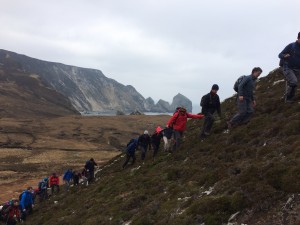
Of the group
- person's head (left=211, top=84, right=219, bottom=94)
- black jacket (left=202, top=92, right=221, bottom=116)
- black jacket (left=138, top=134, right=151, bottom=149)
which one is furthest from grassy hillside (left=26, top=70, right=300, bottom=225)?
black jacket (left=138, top=134, right=151, bottom=149)

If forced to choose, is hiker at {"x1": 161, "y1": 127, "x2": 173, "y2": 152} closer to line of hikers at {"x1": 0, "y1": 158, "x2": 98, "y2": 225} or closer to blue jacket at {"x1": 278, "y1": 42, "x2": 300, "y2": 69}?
blue jacket at {"x1": 278, "y1": 42, "x2": 300, "y2": 69}

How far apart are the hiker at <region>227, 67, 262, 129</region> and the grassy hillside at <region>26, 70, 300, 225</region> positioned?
2.27 ft

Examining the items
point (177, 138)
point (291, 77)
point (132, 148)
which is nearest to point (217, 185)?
point (291, 77)

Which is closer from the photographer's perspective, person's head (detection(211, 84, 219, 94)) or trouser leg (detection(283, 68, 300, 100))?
trouser leg (detection(283, 68, 300, 100))

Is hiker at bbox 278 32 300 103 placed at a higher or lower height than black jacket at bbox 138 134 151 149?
higher

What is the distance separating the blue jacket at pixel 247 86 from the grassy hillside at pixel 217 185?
1.73 m

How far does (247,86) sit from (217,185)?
7384 mm

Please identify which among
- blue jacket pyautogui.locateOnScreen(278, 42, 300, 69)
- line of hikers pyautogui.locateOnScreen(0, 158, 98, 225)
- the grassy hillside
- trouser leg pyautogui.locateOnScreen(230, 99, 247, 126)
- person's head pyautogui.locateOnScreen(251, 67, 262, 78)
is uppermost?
blue jacket pyautogui.locateOnScreen(278, 42, 300, 69)

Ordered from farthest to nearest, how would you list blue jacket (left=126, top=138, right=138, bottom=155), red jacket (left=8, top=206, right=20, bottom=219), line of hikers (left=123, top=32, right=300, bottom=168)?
blue jacket (left=126, top=138, right=138, bottom=155), red jacket (left=8, top=206, right=20, bottom=219), line of hikers (left=123, top=32, right=300, bottom=168)

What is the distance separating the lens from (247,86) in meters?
19.5

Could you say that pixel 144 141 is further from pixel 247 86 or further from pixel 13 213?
pixel 247 86

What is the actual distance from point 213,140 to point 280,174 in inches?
366

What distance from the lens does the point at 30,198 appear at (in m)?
27.3

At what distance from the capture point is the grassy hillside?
11.4 m
